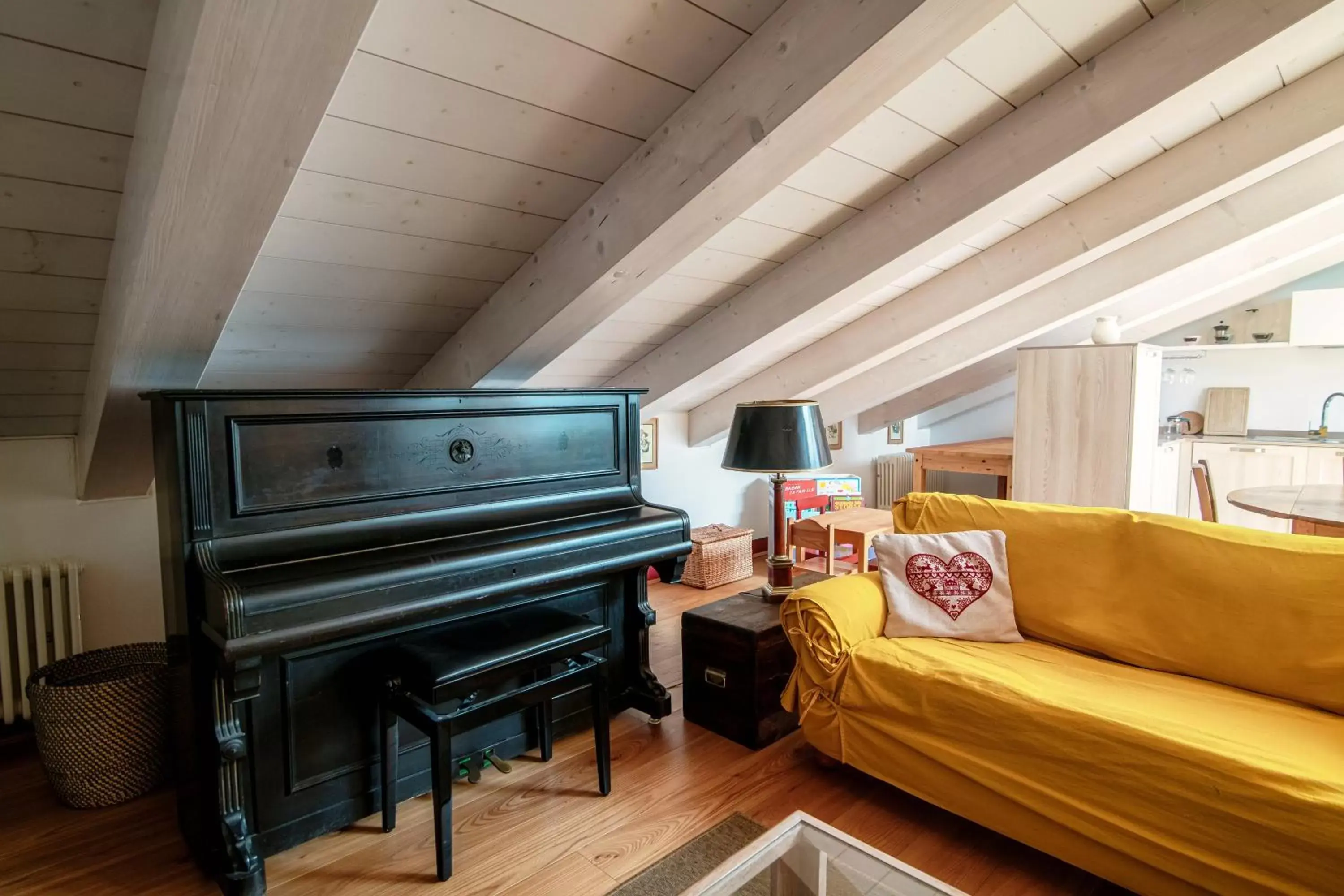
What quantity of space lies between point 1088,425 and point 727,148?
124 inches

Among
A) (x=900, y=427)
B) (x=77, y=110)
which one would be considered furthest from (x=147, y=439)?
(x=900, y=427)

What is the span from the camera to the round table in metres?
2.70

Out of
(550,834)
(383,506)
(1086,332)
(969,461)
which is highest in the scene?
(1086,332)

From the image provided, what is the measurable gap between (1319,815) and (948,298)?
94.2 inches

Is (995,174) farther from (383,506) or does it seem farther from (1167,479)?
(1167,479)

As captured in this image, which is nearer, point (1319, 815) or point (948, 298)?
point (1319, 815)

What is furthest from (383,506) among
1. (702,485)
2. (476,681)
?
(702,485)

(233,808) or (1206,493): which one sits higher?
(1206,493)

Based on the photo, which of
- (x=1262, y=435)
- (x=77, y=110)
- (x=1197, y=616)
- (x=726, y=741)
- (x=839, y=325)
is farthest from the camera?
(x=1262, y=435)

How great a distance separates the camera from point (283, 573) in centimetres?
176

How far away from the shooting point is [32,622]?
245 centimetres

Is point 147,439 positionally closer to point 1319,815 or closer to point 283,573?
point 283,573

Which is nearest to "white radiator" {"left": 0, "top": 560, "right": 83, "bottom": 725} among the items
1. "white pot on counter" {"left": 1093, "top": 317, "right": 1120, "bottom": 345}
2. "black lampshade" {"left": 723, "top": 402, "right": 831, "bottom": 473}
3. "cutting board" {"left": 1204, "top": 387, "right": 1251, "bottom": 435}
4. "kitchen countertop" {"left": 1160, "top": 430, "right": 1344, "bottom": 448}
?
→ "black lampshade" {"left": 723, "top": 402, "right": 831, "bottom": 473}

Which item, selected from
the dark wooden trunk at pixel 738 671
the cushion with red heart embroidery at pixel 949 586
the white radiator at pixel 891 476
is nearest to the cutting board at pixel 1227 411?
the white radiator at pixel 891 476
